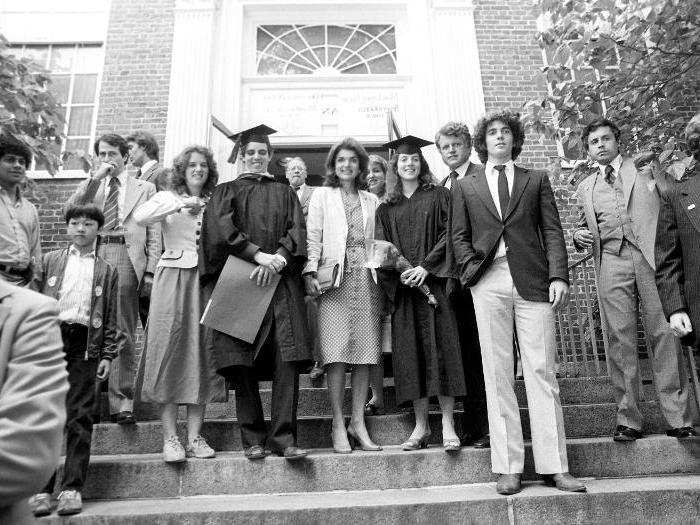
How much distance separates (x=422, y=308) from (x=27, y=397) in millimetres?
2700

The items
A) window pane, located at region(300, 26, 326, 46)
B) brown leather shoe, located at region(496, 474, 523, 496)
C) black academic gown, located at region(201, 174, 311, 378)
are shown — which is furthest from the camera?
window pane, located at region(300, 26, 326, 46)

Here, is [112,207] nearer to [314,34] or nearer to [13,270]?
[13,270]

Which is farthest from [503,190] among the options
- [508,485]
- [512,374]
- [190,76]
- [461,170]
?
[190,76]

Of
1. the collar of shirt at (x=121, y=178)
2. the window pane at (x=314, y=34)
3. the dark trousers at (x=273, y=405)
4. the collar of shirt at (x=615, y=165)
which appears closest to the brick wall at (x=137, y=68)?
the window pane at (x=314, y=34)

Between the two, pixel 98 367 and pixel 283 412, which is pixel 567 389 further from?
pixel 98 367

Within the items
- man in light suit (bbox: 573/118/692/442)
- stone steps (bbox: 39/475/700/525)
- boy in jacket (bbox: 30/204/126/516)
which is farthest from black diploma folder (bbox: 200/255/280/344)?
man in light suit (bbox: 573/118/692/442)

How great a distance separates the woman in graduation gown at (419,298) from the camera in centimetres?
339

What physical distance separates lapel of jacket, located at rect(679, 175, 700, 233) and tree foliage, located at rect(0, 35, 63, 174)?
428 cm

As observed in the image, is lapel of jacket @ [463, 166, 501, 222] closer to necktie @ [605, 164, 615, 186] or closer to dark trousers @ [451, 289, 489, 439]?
dark trousers @ [451, 289, 489, 439]

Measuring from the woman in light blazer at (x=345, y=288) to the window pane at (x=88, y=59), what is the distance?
5408mm

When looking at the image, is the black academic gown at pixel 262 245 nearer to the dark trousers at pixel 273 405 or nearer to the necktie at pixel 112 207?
the dark trousers at pixel 273 405

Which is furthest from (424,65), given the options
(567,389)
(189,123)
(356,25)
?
(567,389)

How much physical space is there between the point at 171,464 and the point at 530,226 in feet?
8.11

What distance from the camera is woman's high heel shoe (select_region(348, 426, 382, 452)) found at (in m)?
3.39
